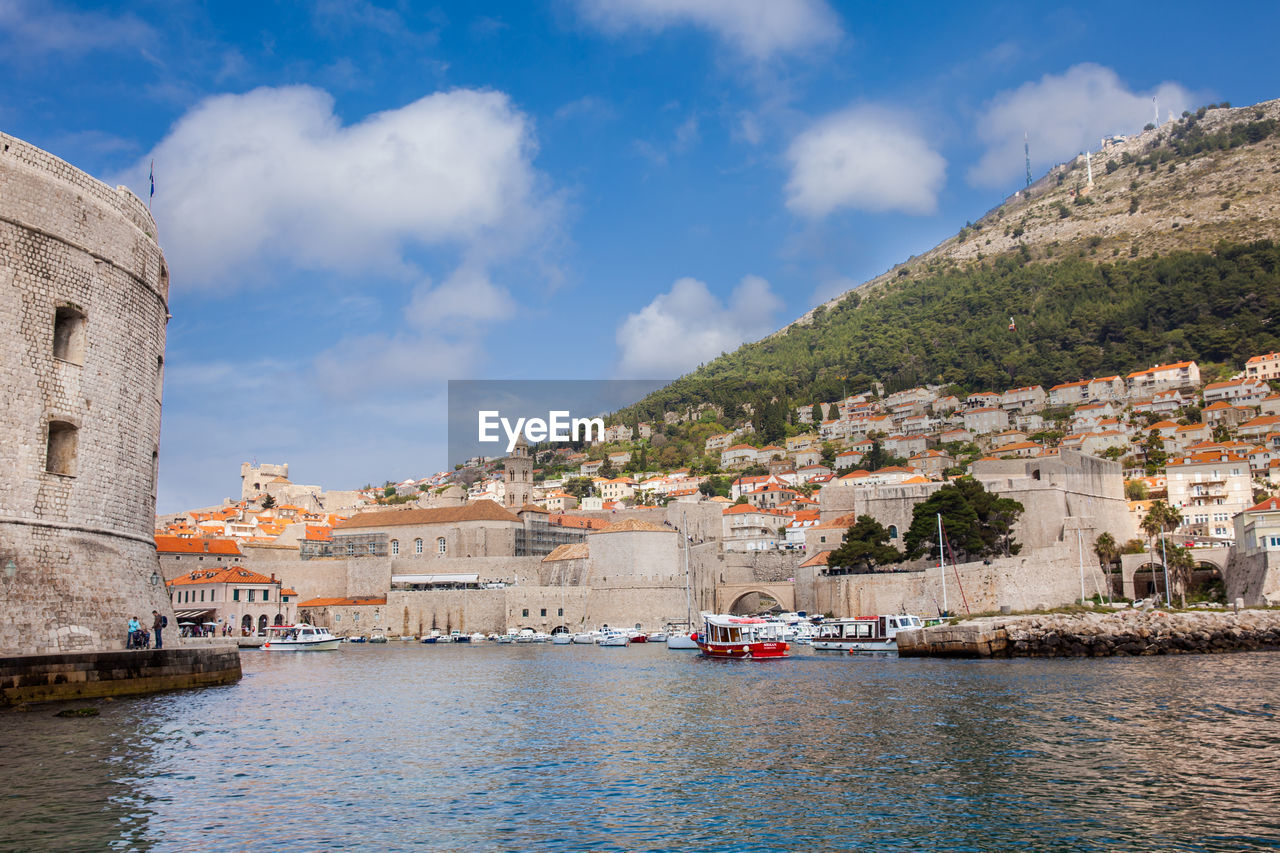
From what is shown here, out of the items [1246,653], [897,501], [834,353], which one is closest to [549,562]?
[897,501]

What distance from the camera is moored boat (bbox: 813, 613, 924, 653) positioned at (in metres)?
33.3

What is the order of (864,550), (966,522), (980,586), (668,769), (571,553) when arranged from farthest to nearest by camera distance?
(571,553)
(864,550)
(966,522)
(980,586)
(668,769)

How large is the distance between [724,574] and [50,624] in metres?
41.6

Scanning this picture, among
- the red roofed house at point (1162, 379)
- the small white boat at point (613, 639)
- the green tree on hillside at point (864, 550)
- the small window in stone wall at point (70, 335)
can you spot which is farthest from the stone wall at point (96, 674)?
Result: the red roofed house at point (1162, 379)

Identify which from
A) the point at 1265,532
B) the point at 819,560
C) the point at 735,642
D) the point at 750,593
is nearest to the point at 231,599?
the point at 750,593

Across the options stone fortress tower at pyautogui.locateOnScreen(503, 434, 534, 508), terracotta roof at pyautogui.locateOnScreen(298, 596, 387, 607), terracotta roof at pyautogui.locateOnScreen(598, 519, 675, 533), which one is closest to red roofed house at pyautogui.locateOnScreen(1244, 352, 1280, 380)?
terracotta roof at pyautogui.locateOnScreen(598, 519, 675, 533)

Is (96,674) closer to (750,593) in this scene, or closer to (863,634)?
(863,634)

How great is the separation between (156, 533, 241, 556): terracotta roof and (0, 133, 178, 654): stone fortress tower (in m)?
34.7

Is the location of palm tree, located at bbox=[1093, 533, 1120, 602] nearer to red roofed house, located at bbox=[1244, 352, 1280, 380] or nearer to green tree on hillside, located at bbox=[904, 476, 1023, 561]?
green tree on hillside, located at bbox=[904, 476, 1023, 561]

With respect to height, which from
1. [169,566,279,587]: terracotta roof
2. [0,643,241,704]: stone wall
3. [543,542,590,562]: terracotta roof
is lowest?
[0,643,241,704]: stone wall

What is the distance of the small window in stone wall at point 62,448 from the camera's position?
16.0 m

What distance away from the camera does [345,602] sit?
51.6 metres

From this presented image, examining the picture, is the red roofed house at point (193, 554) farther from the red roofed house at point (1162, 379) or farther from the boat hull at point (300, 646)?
the red roofed house at point (1162, 379)

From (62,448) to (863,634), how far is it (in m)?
27.0
